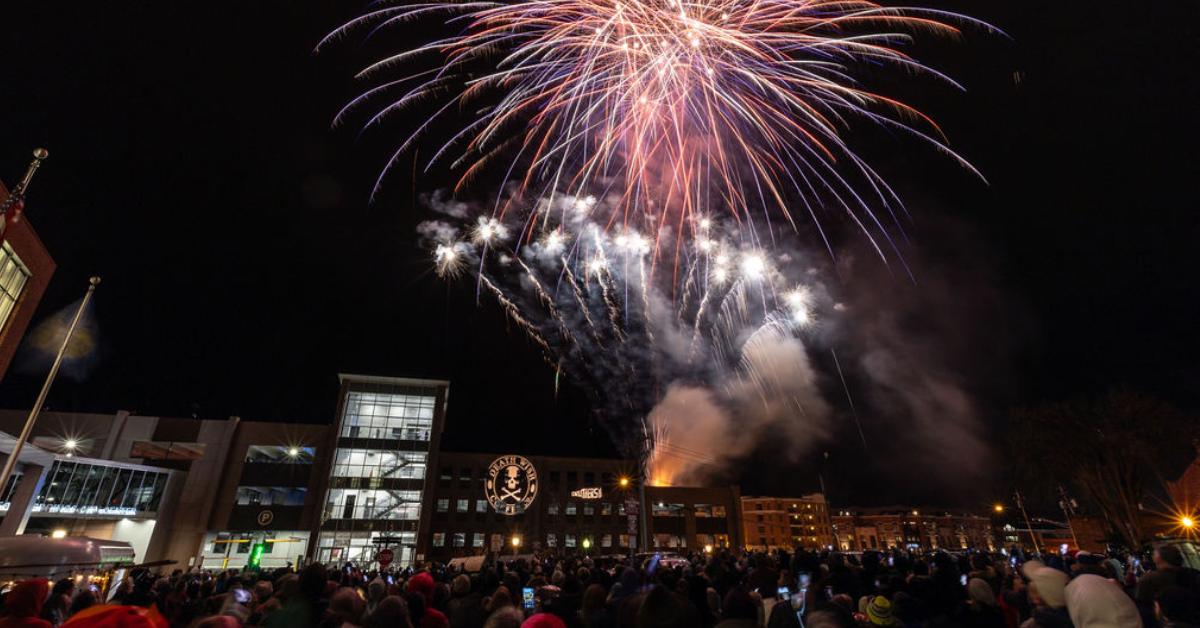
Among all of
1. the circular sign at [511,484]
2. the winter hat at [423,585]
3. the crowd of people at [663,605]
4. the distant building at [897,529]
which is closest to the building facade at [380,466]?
the circular sign at [511,484]

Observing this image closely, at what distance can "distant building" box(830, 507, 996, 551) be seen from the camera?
487 ft

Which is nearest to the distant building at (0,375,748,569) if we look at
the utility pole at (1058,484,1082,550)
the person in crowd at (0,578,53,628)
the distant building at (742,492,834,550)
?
the utility pole at (1058,484,1082,550)

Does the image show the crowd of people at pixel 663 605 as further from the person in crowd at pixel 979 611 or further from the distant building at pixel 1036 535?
the distant building at pixel 1036 535

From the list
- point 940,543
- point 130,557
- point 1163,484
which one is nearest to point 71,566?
point 130,557

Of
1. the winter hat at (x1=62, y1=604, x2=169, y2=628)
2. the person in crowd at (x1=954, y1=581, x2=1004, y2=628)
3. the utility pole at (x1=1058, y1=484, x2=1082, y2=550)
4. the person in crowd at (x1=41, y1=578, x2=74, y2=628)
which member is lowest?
the person in crowd at (x1=41, y1=578, x2=74, y2=628)

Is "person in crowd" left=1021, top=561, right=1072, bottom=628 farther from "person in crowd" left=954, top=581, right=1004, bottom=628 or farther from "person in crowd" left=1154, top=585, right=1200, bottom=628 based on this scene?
"person in crowd" left=1154, top=585, right=1200, bottom=628

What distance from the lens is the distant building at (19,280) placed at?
2477 cm

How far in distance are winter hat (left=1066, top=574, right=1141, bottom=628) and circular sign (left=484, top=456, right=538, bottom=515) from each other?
48.5m

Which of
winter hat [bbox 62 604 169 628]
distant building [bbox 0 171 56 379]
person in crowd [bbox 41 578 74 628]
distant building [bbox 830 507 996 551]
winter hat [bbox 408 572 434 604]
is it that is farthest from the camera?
distant building [bbox 830 507 996 551]

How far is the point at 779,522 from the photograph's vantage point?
126812mm

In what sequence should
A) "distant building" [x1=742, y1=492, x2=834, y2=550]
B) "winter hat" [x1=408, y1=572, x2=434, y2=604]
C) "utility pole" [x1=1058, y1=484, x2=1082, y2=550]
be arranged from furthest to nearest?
"distant building" [x1=742, y1=492, x2=834, y2=550] → "utility pole" [x1=1058, y1=484, x2=1082, y2=550] → "winter hat" [x1=408, y1=572, x2=434, y2=604]

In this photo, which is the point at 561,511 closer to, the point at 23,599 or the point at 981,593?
the point at 981,593

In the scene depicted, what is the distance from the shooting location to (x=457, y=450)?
65812mm

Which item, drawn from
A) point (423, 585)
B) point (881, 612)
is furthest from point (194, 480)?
point (881, 612)
